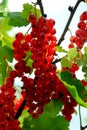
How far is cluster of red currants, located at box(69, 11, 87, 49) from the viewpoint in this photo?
301 centimetres

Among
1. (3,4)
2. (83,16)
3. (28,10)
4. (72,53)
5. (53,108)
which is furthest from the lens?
(3,4)

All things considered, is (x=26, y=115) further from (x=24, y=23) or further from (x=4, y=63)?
(x=24, y=23)

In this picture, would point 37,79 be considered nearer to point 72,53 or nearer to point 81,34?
point 72,53

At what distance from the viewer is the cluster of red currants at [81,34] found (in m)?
3.01

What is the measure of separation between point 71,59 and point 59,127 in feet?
1.73

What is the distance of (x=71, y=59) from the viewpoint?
2.88 m

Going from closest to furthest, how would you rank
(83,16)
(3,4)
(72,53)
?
(72,53), (83,16), (3,4)

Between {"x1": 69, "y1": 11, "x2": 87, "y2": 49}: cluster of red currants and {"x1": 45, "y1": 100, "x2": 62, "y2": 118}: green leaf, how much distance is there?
0.55 m

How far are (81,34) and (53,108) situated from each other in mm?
686

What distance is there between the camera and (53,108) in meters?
2.71

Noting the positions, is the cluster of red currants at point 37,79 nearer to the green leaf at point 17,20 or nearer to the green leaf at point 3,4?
the green leaf at point 17,20

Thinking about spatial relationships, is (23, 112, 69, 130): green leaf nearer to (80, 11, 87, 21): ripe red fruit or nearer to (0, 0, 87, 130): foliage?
(0, 0, 87, 130): foliage

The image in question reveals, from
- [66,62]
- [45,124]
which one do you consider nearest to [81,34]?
[66,62]

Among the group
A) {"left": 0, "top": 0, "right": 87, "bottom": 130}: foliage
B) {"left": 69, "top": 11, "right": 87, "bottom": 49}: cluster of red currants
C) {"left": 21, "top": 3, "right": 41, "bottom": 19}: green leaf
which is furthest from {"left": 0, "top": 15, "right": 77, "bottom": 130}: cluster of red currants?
{"left": 69, "top": 11, "right": 87, "bottom": 49}: cluster of red currants
